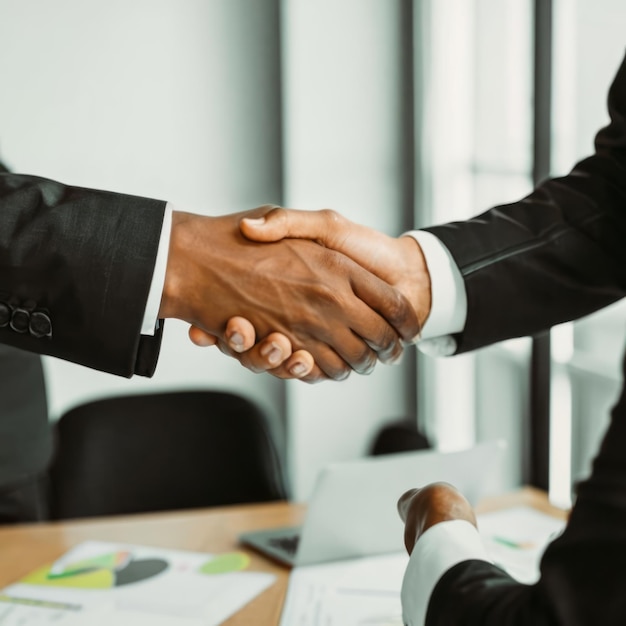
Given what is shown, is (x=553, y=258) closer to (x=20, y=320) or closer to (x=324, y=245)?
(x=324, y=245)

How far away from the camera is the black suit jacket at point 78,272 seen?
1.20m

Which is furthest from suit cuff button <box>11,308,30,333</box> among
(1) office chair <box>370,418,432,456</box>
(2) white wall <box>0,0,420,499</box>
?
(2) white wall <box>0,0,420,499</box>

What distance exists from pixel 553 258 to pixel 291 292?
0.42m

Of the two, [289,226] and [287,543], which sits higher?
[289,226]

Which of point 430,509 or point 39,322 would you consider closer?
point 430,509

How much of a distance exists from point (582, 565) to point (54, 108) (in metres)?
3.39

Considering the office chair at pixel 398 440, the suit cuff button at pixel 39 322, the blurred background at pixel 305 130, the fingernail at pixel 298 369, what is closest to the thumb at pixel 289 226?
the fingernail at pixel 298 369

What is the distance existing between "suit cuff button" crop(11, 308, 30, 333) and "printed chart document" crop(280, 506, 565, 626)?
21.2 inches

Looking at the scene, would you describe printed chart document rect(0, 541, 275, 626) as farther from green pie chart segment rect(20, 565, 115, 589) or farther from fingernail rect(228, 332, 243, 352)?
fingernail rect(228, 332, 243, 352)

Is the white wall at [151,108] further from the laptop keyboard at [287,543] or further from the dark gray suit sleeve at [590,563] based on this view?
the dark gray suit sleeve at [590,563]

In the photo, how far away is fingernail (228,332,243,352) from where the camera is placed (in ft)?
4.55

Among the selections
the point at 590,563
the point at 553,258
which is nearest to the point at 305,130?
the point at 553,258

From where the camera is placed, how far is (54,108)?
3672 mm

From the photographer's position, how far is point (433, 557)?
87 centimetres
